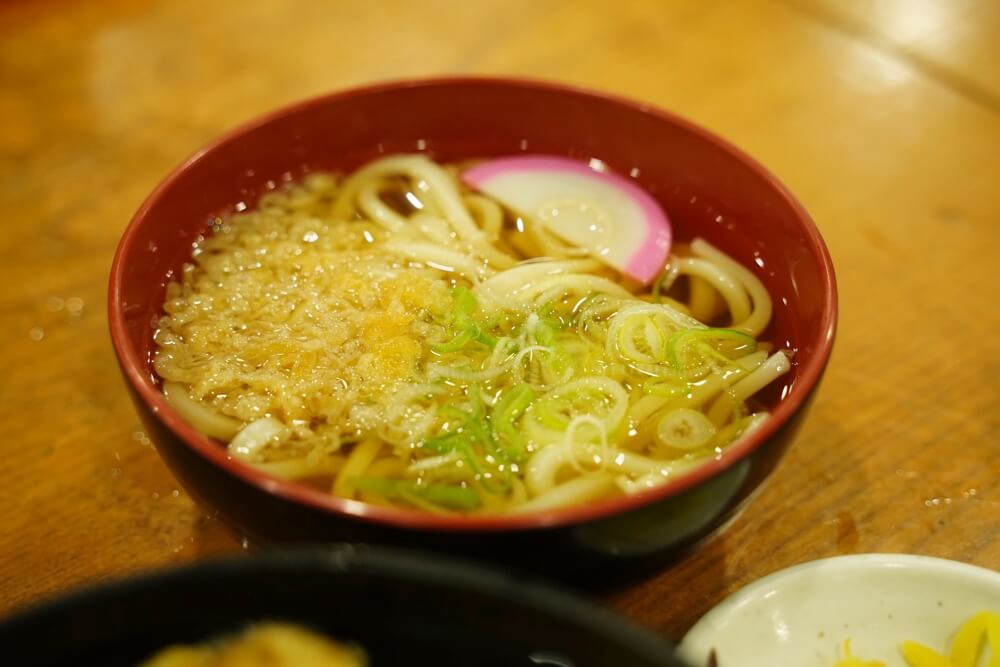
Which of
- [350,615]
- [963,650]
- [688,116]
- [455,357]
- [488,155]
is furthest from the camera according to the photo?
[688,116]

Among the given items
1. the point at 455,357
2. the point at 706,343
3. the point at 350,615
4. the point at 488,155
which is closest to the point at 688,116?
the point at 488,155

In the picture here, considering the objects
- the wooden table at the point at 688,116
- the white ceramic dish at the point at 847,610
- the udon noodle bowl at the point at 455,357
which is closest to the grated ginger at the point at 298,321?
the udon noodle bowl at the point at 455,357

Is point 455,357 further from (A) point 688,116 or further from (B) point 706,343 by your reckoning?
(A) point 688,116

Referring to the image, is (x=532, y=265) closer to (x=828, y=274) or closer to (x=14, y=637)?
(x=828, y=274)

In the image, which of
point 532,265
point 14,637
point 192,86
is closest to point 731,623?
point 532,265

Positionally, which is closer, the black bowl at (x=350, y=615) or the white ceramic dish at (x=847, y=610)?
the black bowl at (x=350, y=615)

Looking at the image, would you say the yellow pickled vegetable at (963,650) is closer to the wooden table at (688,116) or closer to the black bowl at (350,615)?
the wooden table at (688,116)
